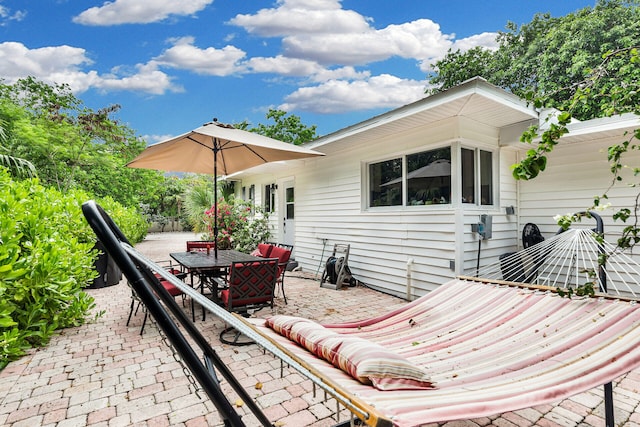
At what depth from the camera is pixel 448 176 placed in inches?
199

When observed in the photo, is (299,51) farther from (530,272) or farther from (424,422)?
(424,422)

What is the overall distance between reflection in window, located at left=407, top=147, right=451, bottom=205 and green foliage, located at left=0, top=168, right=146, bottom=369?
4.82 m

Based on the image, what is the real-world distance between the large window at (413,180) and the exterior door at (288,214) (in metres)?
3.43

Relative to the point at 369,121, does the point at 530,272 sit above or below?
below

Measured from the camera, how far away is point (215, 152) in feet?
15.5

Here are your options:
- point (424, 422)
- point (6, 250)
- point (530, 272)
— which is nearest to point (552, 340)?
point (424, 422)

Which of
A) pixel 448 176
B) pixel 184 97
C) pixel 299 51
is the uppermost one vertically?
pixel 184 97

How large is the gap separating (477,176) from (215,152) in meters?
3.96

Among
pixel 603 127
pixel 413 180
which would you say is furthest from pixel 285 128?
pixel 603 127

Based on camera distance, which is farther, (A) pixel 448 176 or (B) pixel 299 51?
(B) pixel 299 51

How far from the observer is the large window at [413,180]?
5.16 meters

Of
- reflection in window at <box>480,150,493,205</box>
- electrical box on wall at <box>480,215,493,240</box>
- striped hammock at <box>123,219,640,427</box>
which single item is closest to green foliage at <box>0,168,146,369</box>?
striped hammock at <box>123,219,640,427</box>

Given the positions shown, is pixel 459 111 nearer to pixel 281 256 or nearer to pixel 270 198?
pixel 281 256

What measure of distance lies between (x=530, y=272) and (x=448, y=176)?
172 cm
